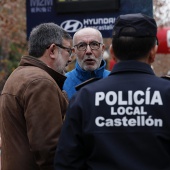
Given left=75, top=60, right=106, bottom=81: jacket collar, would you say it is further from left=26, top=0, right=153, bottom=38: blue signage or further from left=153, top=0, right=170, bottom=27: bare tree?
left=153, top=0, right=170, bottom=27: bare tree

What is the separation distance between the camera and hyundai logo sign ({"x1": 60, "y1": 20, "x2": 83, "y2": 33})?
9836 millimetres

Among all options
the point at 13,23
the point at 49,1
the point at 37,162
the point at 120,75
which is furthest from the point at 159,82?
the point at 13,23

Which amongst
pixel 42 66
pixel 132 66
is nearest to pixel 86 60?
pixel 42 66

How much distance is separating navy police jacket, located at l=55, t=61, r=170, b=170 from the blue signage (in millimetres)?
6054

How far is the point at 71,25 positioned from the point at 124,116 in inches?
248

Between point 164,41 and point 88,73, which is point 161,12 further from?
point 88,73

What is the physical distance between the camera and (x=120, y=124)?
367 centimetres

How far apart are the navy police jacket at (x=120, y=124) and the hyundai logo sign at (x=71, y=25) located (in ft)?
20.0

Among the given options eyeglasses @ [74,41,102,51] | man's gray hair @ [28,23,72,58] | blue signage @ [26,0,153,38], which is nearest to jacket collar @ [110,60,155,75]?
man's gray hair @ [28,23,72,58]

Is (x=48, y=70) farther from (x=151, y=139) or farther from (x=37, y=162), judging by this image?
(x=151, y=139)

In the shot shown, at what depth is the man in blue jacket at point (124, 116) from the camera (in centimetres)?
364

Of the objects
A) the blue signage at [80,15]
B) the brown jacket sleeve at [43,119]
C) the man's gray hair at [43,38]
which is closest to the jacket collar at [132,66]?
the brown jacket sleeve at [43,119]

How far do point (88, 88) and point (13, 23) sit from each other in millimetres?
15307

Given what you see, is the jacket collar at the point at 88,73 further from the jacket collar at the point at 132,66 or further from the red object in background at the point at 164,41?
the red object in background at the point at 164,41
